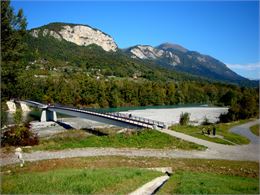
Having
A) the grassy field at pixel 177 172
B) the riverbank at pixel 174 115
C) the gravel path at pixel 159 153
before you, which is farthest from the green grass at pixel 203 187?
the riverbank at pixel 174 115

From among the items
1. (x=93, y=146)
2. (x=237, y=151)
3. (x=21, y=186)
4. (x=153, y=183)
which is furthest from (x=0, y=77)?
(x=237, y=151)

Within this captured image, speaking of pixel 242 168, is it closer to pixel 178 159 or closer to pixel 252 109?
pixel 178 159

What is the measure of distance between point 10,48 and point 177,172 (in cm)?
2320

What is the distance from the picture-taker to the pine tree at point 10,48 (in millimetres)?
33812

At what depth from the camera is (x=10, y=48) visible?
35.1 m

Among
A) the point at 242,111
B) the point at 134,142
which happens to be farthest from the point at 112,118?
the point at 242,111

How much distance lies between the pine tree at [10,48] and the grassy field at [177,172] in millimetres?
10848

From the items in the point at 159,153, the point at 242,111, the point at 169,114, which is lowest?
the point at 159,153

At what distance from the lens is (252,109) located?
84.6 m

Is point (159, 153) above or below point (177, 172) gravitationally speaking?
below

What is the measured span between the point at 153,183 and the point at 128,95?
159 m

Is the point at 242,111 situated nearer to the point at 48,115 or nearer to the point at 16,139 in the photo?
the point at 48,115

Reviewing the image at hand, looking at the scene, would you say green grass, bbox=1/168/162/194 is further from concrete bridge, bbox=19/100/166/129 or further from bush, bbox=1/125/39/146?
concrete bridge, bbox=19/100/166/129

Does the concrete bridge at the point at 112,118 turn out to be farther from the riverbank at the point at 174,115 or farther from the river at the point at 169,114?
the riverbank at the point at 174,115
